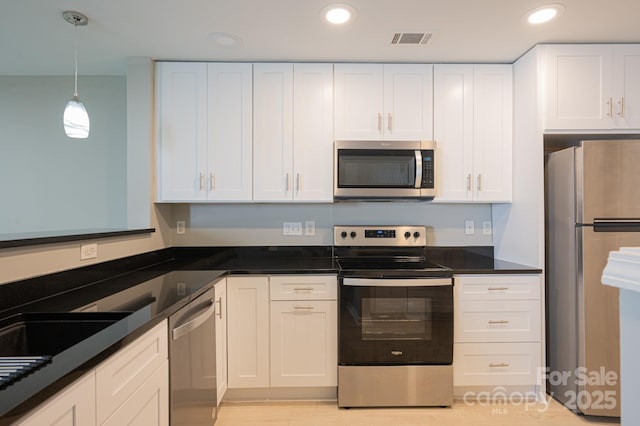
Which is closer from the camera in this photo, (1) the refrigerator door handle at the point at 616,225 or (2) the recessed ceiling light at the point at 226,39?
(1) the refrigerator door handle at the point at 616,225

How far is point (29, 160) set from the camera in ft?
8.86

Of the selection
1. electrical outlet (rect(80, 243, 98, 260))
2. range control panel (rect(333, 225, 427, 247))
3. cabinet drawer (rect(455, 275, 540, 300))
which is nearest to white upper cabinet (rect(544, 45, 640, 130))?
cabinet drawer (rect(455, 275, 540, 300))

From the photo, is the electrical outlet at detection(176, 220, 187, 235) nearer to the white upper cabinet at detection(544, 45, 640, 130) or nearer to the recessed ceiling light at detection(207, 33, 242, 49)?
the recessed ceiling light at detection(207, 33, 242, 49)

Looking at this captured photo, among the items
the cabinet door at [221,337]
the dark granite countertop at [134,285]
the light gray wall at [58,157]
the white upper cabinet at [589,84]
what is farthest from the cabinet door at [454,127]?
the light gray wall at [58,157]

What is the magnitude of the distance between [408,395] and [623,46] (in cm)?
271

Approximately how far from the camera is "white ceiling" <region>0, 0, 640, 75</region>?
1784 millimetres

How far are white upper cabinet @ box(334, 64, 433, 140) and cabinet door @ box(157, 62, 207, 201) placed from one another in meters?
1.01

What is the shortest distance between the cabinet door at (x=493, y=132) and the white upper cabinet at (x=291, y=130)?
111cm

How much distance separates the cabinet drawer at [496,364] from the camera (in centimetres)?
216

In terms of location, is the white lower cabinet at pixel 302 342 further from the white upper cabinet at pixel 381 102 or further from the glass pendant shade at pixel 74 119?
the glass pendant shade at pixel 74 119

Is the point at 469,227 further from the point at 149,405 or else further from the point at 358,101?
the point at 149,405

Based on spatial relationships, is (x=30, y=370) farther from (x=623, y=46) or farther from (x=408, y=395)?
(x=623, y=46)

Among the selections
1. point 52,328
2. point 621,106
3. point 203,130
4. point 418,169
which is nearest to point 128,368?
point 52,328

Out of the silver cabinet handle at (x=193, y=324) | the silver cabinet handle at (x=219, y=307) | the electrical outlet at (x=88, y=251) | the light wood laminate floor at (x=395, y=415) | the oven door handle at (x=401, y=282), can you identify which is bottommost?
the light wood laminate floor at (x=395, y=415)
